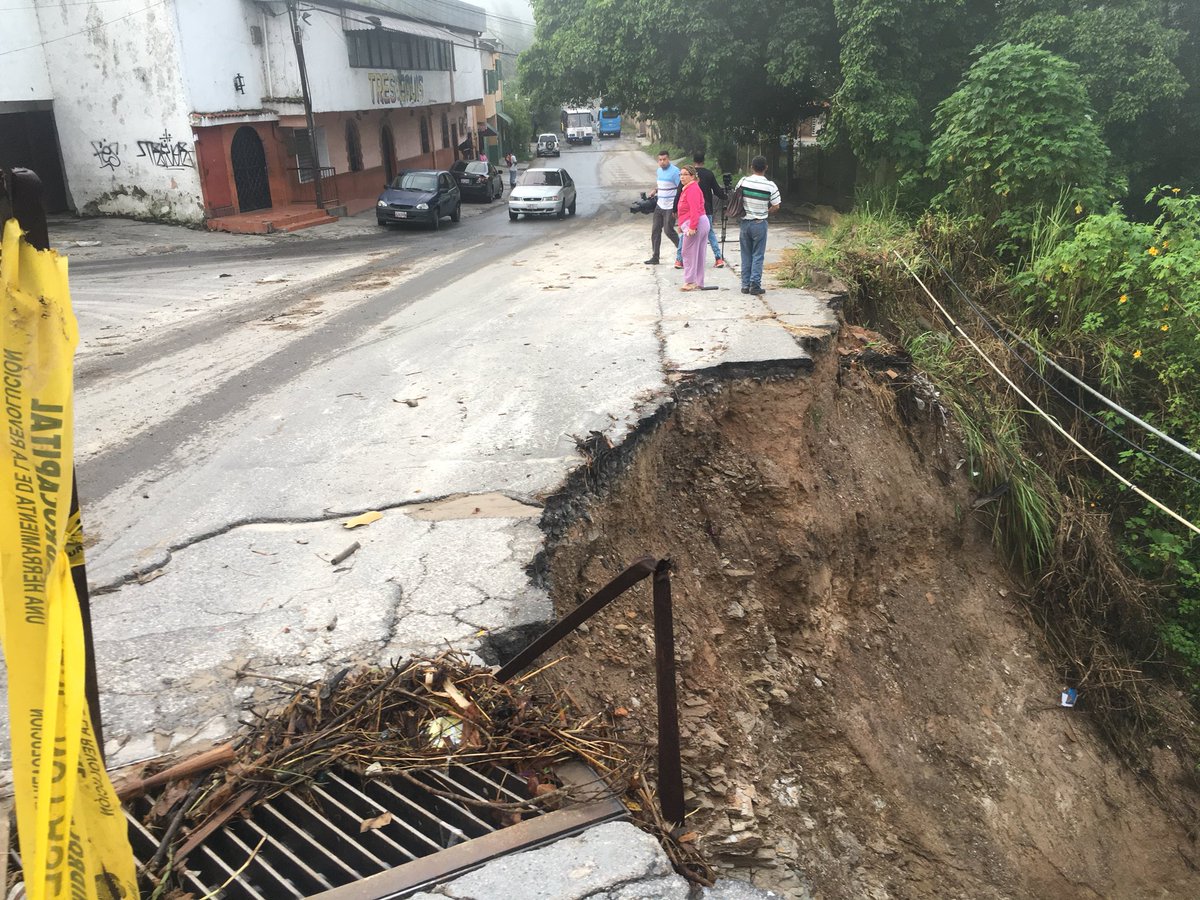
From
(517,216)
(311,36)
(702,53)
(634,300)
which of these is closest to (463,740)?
(634,300)

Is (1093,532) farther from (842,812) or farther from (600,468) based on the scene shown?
(600,468)

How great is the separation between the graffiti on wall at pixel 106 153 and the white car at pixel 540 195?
9.53 metres

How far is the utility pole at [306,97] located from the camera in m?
22.6

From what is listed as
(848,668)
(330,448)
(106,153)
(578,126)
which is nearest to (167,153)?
(106,153)

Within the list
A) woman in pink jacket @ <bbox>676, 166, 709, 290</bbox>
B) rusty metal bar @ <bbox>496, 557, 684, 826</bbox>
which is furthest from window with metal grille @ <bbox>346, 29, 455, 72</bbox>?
rusty metal bar @ <bbox>496, 557, 684, 826</bbox>

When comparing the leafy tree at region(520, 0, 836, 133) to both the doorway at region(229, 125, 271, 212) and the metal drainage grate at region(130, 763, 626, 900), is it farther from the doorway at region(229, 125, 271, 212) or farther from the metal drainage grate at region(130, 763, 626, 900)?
the metal drainage grate at region(130, 763, 626, 900)

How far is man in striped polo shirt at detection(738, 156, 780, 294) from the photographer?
1074cm

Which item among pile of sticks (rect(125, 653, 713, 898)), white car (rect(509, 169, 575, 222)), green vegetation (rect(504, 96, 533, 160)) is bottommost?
pile of sticks (rect(125, 653, 713, 898))

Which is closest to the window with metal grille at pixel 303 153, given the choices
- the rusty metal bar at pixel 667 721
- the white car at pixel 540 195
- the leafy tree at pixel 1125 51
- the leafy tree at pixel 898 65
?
the white car at pixel 540 195

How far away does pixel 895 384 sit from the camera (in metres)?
9.26

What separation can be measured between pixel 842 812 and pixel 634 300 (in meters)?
7.12

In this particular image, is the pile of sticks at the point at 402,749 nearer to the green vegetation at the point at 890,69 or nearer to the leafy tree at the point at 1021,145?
the leafy tree at the point at 1021,145

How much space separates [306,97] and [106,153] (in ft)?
16.4

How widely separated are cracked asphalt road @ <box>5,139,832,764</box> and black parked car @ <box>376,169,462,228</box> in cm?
841
